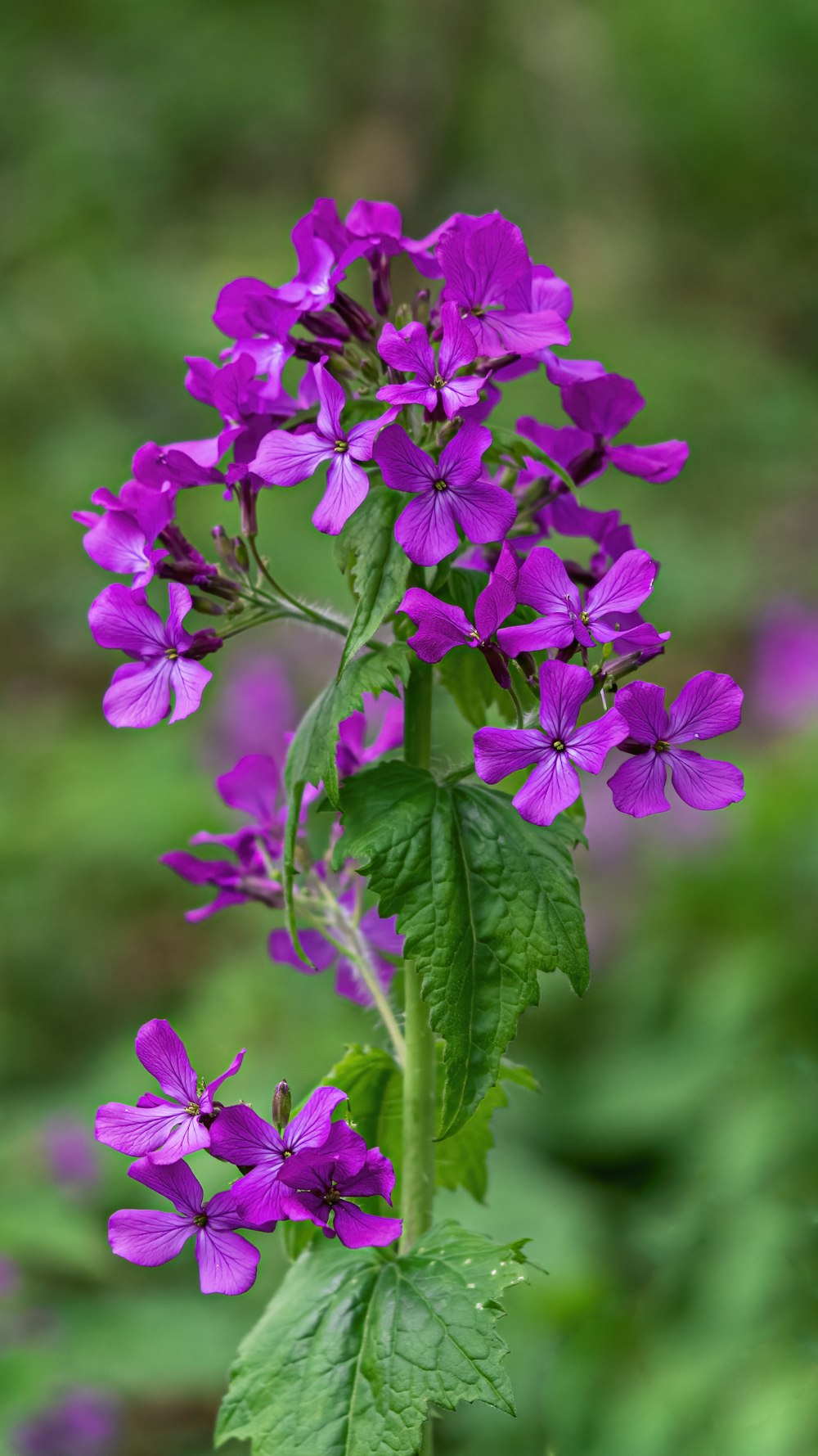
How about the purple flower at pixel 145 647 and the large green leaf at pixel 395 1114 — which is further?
the large green leaf at pixel 395 1114

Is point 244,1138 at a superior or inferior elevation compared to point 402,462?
inferior

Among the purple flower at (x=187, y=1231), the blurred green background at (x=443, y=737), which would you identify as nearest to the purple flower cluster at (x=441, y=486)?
the purple flower at (x=187, y=1231)

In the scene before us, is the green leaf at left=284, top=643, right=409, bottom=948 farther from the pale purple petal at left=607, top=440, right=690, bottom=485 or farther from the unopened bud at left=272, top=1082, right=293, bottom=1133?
the pale purple petal at left=607, top=440, right=690, bottom=485

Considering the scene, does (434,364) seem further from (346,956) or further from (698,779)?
(346,956)

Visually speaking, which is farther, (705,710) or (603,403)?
(603,403)

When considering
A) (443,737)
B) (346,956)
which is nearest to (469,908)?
(346,956)

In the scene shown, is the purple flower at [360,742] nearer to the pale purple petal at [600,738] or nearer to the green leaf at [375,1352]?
the pale purple petal at [600,738]
